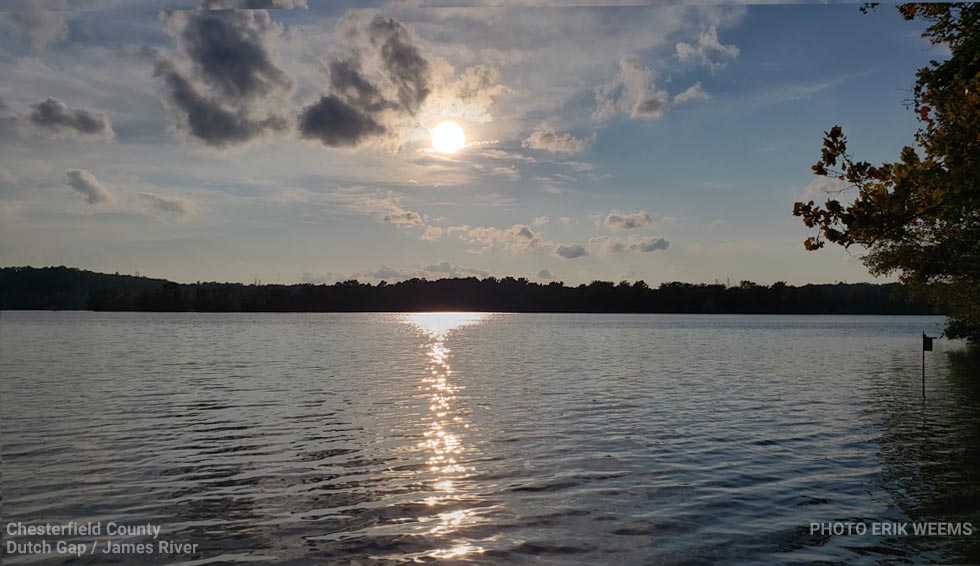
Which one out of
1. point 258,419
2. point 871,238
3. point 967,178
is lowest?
point 258,419

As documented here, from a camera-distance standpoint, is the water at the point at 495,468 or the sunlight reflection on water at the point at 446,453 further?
the sunlight reflection on water at the point at 446,453

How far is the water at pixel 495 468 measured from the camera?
48.4ft

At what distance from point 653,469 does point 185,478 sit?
14.4 m

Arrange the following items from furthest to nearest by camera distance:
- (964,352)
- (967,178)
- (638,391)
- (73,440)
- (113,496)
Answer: (964,352)
(638,391)
(73,440)
(113,496)
(967,178)

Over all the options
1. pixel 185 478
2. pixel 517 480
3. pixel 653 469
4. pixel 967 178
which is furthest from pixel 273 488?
pixel 967 178

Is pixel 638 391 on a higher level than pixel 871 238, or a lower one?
lower

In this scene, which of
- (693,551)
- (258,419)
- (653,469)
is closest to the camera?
(693,551)

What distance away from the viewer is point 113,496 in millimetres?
18438

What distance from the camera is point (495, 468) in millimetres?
21484

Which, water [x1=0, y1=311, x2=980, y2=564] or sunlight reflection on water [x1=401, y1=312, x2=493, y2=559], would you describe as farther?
sunlight reflection on water [x1=401, y1=312, x2=493, y2=559]

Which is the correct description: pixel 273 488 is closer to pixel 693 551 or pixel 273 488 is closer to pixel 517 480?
pixel 517 480

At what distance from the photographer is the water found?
48.4ft

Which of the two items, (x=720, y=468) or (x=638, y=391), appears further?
(x=638, y=391)

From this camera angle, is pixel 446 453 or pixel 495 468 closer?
pixel 495 468
